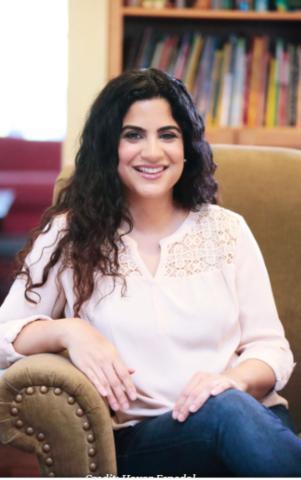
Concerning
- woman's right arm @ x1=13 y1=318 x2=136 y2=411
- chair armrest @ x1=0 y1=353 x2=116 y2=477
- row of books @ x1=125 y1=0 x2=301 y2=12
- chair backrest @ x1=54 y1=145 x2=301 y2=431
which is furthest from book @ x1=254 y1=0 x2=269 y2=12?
chair armrest @ x1=0 y1=353 x2=116 y2=477

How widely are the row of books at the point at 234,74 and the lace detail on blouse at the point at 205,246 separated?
4.77 ft

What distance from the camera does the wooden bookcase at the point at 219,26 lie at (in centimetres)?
336

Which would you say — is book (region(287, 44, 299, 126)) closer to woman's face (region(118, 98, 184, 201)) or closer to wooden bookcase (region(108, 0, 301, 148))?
wooden bookcase (region(108, 0, 301, 148))

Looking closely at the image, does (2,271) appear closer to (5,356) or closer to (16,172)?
(16,172)

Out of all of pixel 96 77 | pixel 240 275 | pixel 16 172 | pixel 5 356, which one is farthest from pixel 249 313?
pixel 16 172

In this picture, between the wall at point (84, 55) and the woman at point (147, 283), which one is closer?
the woman at point (147, 283)

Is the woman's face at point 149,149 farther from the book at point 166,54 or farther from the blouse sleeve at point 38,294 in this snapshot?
the book at point 166,54

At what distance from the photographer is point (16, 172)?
18.2ft

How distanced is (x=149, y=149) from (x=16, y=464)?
1463 millimetres

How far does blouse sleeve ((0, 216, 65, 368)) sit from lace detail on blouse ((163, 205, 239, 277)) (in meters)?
0.23

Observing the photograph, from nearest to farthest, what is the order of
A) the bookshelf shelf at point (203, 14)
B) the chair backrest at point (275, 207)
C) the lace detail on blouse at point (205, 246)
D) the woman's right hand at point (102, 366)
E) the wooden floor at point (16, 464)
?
the woman's right hand at point (102, 366)
the lace detail on blouse at point (205, 246)
the chair backrest at point (275, 207)
the wooden floor at point (16, 464)
the bookshelf shelf at point (203, 14)

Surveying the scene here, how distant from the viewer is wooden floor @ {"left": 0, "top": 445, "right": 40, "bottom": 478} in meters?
2.90

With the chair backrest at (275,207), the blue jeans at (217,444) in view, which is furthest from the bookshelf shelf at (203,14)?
the blue jeans at (217,444)

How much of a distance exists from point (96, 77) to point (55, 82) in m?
1.42
